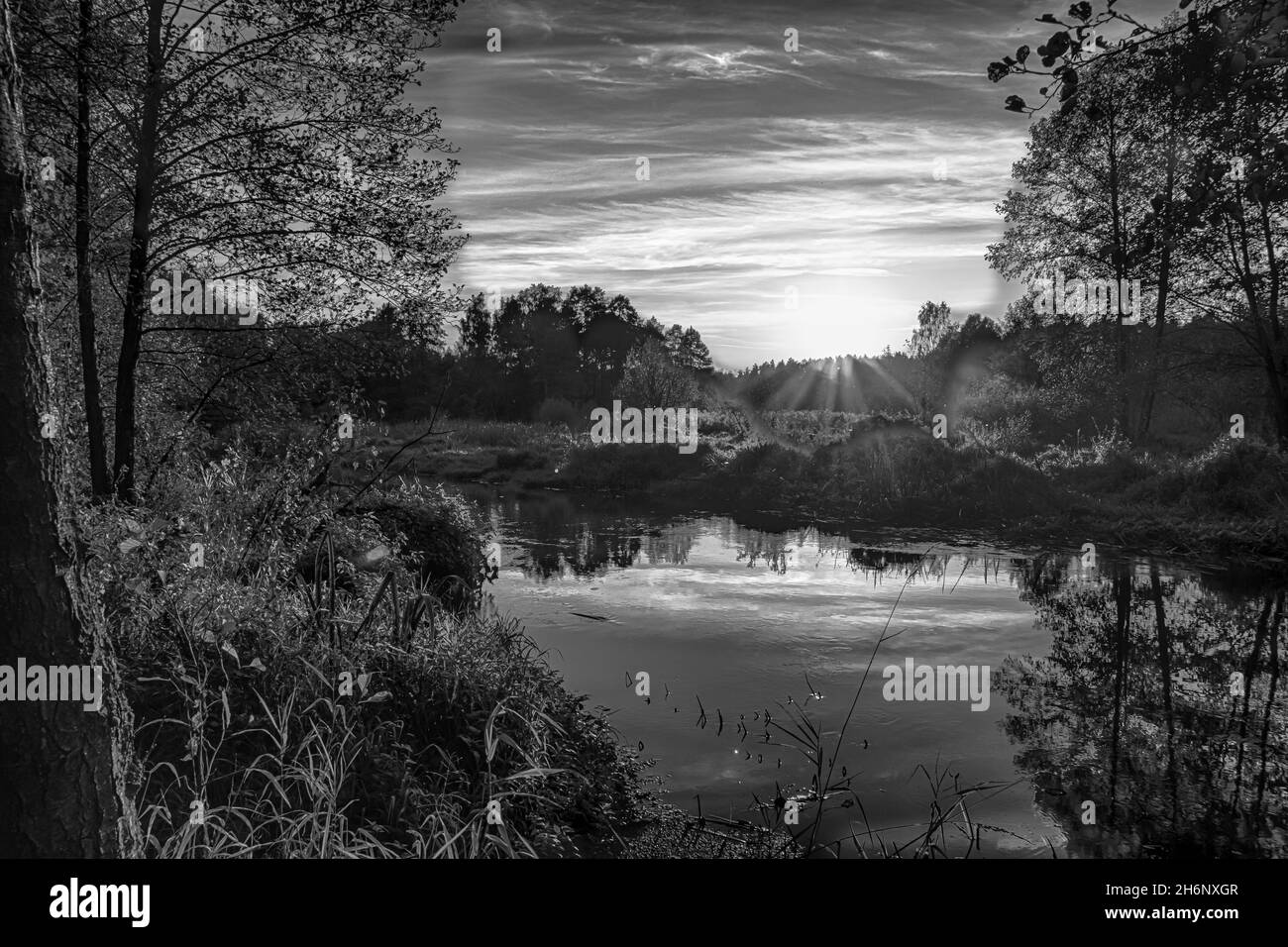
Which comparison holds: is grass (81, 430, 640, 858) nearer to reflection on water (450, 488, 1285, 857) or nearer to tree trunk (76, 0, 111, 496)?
reflection on water (450, 488, 1285, 857)

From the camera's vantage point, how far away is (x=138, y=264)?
921cm

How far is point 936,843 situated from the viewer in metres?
5.09

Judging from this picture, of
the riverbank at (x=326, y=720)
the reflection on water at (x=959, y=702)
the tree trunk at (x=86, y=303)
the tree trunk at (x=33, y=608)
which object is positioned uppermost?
the tree trunk at (x=86, y=303)

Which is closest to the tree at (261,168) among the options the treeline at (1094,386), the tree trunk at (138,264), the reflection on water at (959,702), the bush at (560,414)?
the tree trunk at (138,264)

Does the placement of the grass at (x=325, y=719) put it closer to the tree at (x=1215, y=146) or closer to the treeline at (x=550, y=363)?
the tree at (x=1215, y=146)

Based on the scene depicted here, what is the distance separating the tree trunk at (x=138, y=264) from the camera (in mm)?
9062

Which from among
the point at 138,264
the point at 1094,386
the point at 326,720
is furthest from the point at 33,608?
the point at 1094,386

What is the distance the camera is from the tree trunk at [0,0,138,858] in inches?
104

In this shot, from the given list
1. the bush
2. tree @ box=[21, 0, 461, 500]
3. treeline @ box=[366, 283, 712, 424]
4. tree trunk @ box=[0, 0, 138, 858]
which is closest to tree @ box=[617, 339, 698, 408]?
treeline @ box=[366, 283, 712, 424]

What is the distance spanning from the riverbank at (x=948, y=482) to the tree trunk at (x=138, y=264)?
2668 mm

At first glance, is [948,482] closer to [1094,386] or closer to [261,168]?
[1094,386]

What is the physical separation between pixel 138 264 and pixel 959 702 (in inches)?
379

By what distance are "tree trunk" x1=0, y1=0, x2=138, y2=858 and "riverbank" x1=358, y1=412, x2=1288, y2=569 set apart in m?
7.46
